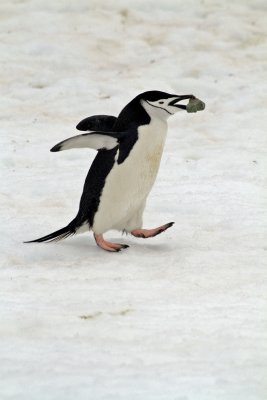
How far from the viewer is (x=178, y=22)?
847 centimetres

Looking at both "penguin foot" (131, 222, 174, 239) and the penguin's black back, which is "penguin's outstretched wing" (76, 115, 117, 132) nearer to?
the penguin's black back

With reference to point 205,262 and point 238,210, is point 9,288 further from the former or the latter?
point 238,210

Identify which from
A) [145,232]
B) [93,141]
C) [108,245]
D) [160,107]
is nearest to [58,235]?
[108,245]

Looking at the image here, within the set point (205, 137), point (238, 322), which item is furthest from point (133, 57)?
point (238, 322)

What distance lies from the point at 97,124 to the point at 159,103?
370 mm

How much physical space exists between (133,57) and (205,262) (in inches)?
169

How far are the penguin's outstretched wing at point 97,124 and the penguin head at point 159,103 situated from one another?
26 cm

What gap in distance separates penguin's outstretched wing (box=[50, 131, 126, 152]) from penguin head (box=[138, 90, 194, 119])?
0.63ft

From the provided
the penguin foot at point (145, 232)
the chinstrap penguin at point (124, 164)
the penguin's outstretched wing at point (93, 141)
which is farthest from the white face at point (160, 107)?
the penguin foot at point (145, 232)

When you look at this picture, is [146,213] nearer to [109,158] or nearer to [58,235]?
[58,235]

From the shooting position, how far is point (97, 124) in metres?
4.27

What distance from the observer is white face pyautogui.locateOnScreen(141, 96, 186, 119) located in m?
4.09

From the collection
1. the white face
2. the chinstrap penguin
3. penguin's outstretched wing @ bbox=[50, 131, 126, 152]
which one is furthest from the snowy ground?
the white face

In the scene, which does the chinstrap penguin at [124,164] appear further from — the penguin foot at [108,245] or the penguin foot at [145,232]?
the penguin foot at [145,232]
